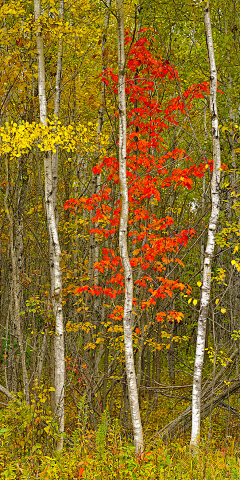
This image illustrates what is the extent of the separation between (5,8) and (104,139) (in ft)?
7.81

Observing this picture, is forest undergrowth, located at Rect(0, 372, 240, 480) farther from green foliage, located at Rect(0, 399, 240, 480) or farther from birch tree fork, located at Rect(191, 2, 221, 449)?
birch tree fork, located at Rect(191, 2, 221, 449)

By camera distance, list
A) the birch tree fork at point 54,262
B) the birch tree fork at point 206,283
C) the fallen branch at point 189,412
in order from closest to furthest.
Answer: the birch tree fork at point 206,283 → the birch tree fork at point 54,262 → the fallen branch at point 189,412

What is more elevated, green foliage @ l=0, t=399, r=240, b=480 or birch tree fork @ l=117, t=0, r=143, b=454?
birch tree fork @ l=117, t=0, r=143, b=454

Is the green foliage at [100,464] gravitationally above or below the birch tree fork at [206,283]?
below

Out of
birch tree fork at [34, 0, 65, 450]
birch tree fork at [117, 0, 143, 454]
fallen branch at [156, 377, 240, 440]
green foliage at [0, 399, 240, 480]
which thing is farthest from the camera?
fallen branch at [156, 377, 240, 440]

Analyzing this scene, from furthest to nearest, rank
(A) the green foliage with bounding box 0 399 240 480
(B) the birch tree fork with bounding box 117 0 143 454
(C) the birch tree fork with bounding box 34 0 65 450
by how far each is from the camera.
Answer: (C) the birch tree fork with bounding box 34 0 65 450 → (B) the birch tree fork with bounding box 117 0 143 454 → (A) the green foliage with bounding box 0 399 240 480

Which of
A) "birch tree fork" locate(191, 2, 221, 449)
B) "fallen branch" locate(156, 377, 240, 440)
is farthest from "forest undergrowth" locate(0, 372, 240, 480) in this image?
"fallen branch" locate(156, 377, 240, 440)

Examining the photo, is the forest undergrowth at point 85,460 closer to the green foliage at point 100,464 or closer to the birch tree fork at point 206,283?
the green foliage at point 100,464

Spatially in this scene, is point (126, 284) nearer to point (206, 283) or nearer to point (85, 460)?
point (206, 283)

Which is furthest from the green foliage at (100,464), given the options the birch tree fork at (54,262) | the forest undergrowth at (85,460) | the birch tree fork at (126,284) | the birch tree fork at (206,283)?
the birch tree fork at (54,262)

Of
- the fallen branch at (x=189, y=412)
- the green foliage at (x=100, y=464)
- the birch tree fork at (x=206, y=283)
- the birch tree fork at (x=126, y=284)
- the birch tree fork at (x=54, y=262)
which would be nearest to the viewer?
the green foliage at (x=100, y=464)

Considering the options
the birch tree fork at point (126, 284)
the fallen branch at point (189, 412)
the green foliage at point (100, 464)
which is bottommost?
the fallen branch at point (189, 412)

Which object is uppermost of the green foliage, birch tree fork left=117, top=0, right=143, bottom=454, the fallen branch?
birch tree fork left=117, top=0, right=143, bottom=454

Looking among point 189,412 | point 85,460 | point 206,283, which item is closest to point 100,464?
point 85,460
